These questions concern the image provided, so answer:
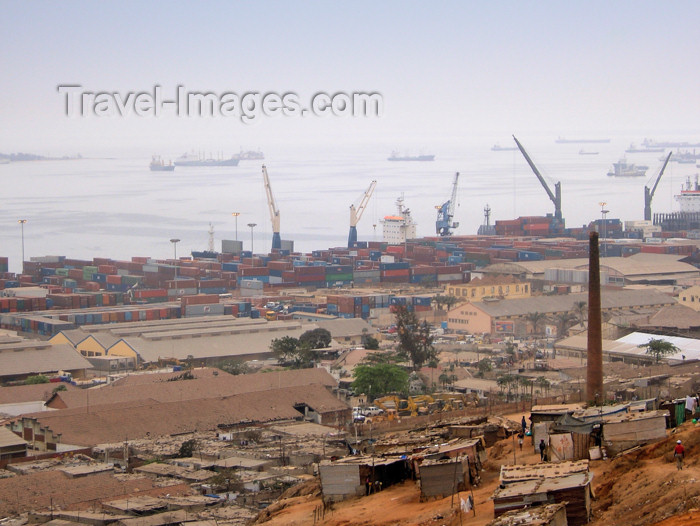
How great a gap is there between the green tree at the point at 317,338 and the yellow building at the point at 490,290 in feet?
26.6

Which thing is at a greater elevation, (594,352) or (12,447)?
(594,352)

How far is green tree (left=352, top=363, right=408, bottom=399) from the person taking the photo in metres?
15.9

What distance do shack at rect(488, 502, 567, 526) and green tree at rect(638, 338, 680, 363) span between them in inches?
477

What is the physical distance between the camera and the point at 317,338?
21.3 meters

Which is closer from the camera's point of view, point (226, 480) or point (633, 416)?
point (633, 416)

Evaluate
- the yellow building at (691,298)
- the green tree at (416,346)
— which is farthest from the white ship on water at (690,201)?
the green tree at (416,346)

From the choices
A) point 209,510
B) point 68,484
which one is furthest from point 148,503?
point 68,484

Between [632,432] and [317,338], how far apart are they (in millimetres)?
14486

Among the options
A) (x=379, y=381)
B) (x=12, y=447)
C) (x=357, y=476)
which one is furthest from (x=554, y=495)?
(x=379, y=381)

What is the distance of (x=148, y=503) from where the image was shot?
9664mm

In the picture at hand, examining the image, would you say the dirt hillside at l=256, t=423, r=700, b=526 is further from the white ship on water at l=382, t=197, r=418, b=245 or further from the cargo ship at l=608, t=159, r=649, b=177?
the cargo ship at l=608, t=159, r=649, b=177

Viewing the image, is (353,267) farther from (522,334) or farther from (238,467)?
(238,467)

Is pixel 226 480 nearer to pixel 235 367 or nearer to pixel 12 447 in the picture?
pixel 12 447

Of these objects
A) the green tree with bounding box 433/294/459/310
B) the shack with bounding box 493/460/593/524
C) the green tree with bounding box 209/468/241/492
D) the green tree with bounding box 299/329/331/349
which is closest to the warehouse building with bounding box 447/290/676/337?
the green tree with bounding box 433/294/459/310
